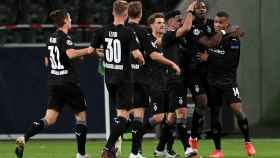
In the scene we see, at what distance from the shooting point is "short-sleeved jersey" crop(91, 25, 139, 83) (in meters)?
14.6

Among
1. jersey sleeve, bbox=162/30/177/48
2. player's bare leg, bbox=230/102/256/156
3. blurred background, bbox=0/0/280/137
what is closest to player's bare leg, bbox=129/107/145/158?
jersey sleeve, bbox=162/30/177/48

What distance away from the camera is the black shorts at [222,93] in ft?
54.9

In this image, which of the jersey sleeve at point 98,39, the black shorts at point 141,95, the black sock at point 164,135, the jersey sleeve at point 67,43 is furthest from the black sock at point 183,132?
the jersey sleeve at point 67,43

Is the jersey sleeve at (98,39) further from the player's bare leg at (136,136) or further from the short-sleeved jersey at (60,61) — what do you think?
the player's bare leg at (136,136)

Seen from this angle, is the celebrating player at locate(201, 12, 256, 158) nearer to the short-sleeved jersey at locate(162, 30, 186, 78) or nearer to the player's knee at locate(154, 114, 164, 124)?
the short-sleeved jersey at locate(162, 30, 186, 78)

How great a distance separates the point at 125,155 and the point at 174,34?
2.61 metres

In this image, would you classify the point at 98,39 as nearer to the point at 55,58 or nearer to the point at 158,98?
the point at 55,58

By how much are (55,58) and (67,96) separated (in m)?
0.63

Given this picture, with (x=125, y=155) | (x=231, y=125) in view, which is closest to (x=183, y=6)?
(x=231, y=125)

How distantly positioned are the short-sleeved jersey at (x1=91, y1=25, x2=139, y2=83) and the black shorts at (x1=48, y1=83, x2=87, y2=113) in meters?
0.82

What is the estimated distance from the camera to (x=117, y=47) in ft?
48.1

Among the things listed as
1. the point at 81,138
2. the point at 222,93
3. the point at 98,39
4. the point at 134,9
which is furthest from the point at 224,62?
the point at 81,138

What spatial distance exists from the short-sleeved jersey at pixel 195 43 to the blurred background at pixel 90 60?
6.05 meters

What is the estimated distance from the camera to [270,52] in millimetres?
23828
